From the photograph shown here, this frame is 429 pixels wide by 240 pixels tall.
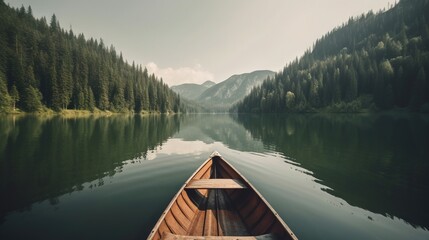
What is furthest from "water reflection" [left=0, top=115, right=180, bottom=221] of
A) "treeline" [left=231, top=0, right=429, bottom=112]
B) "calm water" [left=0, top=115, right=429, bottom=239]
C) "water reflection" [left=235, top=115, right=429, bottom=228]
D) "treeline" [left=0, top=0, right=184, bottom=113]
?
"treeline" [left=231, top=0, right=429, bottom=112]

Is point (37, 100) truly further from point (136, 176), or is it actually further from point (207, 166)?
point (207, 166)

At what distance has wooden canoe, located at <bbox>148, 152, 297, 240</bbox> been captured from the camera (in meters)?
6.20

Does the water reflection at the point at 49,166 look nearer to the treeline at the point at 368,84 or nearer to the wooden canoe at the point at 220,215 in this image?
the wooden canoe at the point at 220,215

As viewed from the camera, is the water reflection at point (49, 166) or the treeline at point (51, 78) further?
the treeline at point (51, 78)

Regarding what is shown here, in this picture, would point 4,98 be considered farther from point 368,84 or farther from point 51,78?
point 368,84

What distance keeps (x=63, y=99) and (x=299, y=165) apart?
297 ft

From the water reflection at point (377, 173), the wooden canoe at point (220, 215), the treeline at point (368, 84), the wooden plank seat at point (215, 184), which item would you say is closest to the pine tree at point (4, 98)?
the wooden canoe at point (220, 215)

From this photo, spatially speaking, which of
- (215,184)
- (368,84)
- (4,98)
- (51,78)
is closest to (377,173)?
(215,184)

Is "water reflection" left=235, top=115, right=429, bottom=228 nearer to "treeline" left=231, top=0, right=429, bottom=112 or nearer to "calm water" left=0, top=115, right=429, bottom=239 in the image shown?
"calm water" left=0, top=115, right=429, bottom=239

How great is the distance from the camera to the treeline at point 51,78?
228ft

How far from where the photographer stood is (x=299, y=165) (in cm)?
1872

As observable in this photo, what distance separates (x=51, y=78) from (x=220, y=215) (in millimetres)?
96514

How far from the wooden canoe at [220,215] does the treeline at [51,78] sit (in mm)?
82120

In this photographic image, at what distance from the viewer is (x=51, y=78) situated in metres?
77.5
